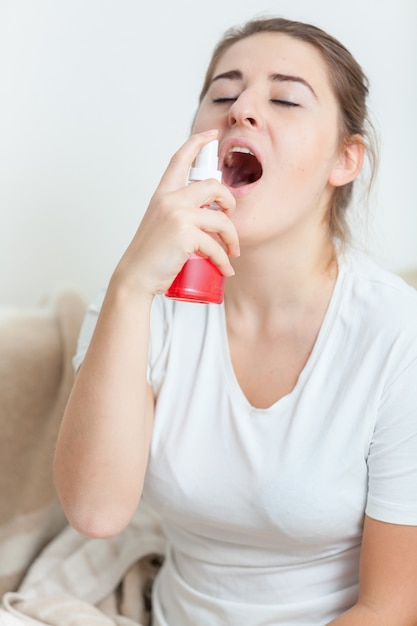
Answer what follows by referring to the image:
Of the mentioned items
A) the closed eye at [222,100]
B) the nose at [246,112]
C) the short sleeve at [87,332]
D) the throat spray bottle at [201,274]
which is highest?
the closed eye at [222,100]

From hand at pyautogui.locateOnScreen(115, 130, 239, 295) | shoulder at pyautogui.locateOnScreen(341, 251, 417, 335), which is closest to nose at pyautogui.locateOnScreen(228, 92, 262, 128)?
hand at pyautogui.locateOnScreen(115, 130, 239, 295)

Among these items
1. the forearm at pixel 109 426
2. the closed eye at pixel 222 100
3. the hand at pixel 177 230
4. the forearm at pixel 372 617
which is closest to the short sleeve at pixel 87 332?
the forearm at pixel 109 426

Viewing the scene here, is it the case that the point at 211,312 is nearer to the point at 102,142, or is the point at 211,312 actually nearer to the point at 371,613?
the point at 371,613

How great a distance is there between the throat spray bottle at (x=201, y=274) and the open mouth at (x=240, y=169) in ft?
0.63

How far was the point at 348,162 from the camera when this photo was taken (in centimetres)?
133

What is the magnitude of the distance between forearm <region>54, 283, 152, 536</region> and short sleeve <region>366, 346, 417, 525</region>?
318 mm

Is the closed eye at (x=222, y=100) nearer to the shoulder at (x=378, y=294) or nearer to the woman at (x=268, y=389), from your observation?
the woman at (x=268, y=389)

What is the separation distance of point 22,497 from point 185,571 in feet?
1.14

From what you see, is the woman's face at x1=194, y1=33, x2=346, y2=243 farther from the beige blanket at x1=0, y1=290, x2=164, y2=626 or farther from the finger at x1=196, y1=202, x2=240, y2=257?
the beige blanket at x1=0, y1=290, x2=164, y2=626

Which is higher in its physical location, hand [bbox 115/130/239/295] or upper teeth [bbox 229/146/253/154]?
upper teeth [bbox 229/146/253/154]

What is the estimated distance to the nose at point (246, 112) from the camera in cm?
119

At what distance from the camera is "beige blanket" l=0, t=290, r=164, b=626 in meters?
1.42

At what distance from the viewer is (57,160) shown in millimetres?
1746

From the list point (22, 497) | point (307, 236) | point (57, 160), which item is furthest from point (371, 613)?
point (57, 160)
